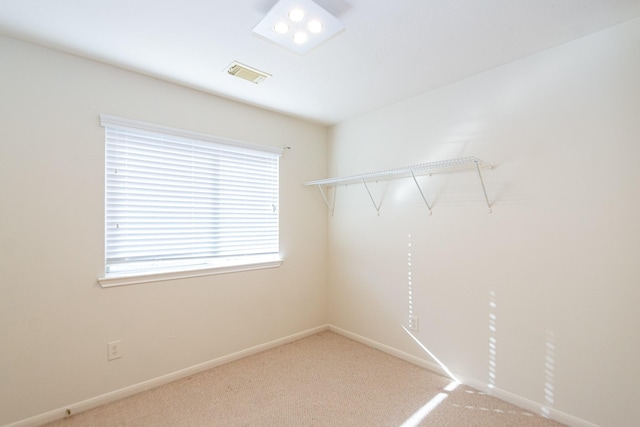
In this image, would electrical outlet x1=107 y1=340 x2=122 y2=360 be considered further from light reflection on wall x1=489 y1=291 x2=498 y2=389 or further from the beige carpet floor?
light reflection on wall x1=489 y1=291 x2=498 y2=389

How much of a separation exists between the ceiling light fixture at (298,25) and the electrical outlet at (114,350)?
232 cm

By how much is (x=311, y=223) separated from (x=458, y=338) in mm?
1819

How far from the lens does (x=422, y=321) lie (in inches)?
107

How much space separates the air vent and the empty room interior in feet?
0.06

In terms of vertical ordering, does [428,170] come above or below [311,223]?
above

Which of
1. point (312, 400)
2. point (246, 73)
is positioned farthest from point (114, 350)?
point (246, 73)

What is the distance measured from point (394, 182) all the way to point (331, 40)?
1.44m

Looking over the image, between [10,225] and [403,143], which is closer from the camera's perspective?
[10,225]

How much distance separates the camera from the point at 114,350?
7.24ft

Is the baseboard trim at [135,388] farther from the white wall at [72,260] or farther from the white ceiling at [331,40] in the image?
the white ceiling at [331,40]

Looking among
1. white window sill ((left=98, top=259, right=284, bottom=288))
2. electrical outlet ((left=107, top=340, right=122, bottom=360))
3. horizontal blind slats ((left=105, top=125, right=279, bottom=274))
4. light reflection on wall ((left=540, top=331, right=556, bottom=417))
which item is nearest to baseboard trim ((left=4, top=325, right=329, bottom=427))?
electrical outlet ((left=107, top=340, right=122, bottom=360))

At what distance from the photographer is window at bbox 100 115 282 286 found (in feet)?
7.48

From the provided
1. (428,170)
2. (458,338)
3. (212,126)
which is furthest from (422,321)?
(212,126)

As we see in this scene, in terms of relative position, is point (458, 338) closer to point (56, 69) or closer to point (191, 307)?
point (191, 307)
